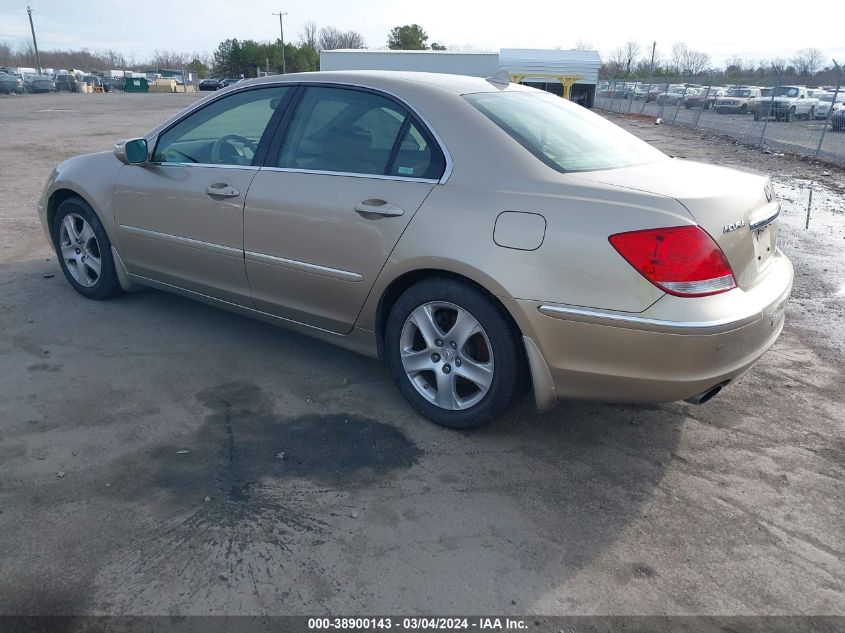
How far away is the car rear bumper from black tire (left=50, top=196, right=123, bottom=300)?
3.28 metres

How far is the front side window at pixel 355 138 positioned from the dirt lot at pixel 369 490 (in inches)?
48.7

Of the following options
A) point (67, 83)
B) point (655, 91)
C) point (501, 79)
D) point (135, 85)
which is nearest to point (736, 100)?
point (655, 91)

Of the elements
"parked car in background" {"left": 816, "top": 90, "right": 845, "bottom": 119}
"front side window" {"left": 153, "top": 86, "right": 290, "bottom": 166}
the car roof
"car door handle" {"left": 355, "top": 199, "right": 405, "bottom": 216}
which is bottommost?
"parked car in background" {"left": 816, "top": 90, "right": 845, "bottom": 119}

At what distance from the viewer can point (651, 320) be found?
2.75m

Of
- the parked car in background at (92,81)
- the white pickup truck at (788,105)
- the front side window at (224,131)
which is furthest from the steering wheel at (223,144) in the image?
the parked car in background at (92,81)

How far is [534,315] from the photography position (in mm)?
2982

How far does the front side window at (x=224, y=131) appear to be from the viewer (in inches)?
160

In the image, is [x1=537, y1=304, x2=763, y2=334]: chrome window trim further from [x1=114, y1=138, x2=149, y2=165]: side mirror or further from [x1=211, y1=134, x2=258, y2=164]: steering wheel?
[x1=114, y1=138, x2=149, y2=165]: side mirror

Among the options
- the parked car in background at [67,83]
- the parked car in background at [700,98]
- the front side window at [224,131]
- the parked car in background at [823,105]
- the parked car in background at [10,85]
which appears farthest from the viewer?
the parked car in background at [67,83]

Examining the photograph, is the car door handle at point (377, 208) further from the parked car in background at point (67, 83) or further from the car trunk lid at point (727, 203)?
the parked car in background at point (67, 83)

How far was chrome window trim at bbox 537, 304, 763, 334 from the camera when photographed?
8.95ft

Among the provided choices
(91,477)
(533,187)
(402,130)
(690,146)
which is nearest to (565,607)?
(533,187)

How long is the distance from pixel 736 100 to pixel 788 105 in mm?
7407

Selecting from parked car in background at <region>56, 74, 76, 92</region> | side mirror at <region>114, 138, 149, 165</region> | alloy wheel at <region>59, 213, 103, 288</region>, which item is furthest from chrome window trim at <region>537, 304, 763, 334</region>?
parked car in background at <region>56, 74, 76, 92</region>
